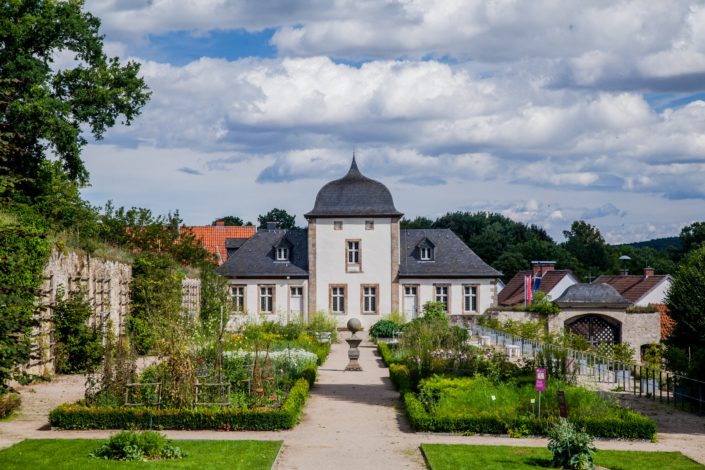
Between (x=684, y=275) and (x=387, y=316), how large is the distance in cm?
1855

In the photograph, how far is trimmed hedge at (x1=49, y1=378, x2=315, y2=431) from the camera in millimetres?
14117

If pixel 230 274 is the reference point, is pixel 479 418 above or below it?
below

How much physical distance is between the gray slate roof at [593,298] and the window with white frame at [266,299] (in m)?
14.4

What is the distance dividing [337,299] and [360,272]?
1.74m

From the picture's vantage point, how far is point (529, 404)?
15.0 m

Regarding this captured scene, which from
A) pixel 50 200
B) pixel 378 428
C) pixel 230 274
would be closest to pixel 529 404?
pixel 378 428

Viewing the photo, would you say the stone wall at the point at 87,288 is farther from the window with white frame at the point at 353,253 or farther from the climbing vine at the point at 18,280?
the window with white frame at the point at 353,253

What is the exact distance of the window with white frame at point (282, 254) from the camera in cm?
4464

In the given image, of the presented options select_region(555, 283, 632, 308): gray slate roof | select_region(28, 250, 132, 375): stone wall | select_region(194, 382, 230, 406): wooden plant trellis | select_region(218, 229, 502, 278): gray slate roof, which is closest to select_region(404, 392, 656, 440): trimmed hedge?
select_region(194, 382, 230, 406): wooden plant trellis

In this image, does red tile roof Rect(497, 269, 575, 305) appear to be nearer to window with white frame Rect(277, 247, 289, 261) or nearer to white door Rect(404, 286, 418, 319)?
white door Rect(404, 286, 418, 319)

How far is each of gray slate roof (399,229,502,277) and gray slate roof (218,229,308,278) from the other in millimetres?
5000

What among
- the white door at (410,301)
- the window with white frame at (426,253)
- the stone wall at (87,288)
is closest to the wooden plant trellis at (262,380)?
the stone wall at (87,288)

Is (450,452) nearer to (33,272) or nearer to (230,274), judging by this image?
(33,272)

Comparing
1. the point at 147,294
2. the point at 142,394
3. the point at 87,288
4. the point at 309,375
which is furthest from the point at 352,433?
the point at 147,294
